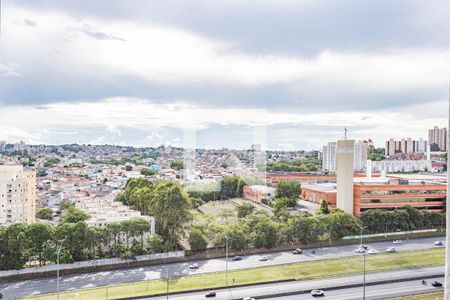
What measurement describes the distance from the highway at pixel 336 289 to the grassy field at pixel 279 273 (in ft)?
0.71

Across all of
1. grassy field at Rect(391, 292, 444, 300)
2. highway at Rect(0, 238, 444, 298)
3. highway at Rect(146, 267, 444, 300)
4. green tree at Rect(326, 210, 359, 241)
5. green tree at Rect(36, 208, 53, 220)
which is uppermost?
green tree at Rect(326, 210, 359, 241)

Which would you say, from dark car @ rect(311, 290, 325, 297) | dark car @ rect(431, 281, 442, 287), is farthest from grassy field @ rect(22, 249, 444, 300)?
dark car @ rect(431, 281, 442, 287)

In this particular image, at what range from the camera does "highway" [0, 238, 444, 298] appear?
569 cm

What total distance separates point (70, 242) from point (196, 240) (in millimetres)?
2083

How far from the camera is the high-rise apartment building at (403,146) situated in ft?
89.6

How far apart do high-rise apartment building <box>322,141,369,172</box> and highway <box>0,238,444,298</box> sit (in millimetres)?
14826

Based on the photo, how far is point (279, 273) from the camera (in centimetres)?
600

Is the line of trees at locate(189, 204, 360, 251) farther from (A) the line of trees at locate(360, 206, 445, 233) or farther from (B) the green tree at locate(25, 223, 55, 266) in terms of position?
(B) the green tree at locate(25, 223, 55, 266)

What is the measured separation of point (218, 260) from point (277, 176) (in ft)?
29.0

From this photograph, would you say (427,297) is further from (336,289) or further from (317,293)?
(317,293)

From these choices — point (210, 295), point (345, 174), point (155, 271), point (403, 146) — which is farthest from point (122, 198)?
point (403, 146)

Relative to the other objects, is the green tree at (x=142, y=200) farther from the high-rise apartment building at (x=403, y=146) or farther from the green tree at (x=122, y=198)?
the high-rise apartment building at (x=403, y=146)

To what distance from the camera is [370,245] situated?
7.90 m

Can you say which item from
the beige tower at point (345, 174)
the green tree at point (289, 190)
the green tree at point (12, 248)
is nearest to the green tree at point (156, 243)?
the green tree at point (12, 248)
